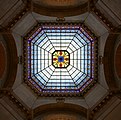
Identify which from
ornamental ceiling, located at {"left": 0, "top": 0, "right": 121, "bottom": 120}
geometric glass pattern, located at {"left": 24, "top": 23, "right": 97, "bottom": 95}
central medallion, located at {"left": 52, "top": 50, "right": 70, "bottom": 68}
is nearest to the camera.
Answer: ornamental ceiling, located at {"left": 0, "top": 0, "right": 121, "bottom": 120}

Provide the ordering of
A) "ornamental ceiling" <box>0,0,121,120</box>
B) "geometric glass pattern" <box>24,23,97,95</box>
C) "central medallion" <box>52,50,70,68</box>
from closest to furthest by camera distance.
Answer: "ornamental ceiling" <box>0,0,121,120</box>, "geometric glass pattern" <box>24,23,97,95</box>, "central medallion" <box>52,50,70,68</box>

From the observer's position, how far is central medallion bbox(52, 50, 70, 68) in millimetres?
27531

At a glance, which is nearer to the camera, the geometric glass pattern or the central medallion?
the geometric glass pattern

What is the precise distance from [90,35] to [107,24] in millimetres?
3980

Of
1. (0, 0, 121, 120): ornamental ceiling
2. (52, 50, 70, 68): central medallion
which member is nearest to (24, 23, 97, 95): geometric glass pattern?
(52, 50, 70, 68): central medallion

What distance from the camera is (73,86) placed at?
25.8 m

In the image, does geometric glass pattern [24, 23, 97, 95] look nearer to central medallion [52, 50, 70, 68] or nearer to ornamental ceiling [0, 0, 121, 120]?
central medallion [52, 50, 70, 68]

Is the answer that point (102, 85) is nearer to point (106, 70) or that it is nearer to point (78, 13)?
point (106, 70)

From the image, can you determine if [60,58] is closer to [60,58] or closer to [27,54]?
[60,58]

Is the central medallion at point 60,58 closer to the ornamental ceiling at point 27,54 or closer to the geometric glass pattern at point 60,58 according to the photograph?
the geometric glass pattern at point 60,58

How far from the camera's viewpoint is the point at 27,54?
24656mm

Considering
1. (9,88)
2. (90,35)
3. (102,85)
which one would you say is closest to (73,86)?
(102,85)

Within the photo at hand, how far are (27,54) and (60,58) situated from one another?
420cm

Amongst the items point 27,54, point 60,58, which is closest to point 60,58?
point 60,58
